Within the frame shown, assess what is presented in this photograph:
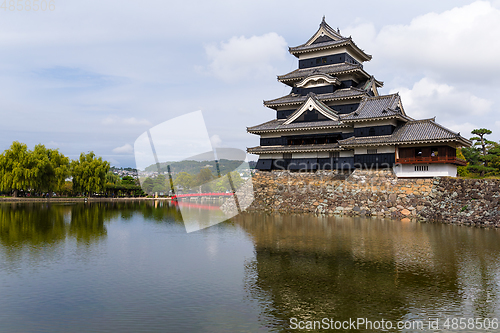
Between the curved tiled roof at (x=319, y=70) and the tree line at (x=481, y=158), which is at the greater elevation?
the curved tiled roof at (x=319, y=70)

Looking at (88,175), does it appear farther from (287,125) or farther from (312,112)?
(312,112)

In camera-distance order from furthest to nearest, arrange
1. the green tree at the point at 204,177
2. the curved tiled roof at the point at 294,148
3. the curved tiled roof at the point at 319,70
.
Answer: the green tree at the point at 204,177 < the curved tiled roof at the point at 319,70 < the curved tiled roof at the point at 294,148

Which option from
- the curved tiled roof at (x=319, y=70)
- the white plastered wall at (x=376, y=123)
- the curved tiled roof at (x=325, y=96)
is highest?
the curved tiled roof at (x=319, y=70)

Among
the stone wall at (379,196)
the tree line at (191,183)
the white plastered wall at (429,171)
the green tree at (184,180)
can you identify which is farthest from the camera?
the green tree at (184,180)

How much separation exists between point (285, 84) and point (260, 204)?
1800 centimetres

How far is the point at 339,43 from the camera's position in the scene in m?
45.3

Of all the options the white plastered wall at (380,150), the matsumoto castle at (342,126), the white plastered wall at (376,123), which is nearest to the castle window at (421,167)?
the matsumoto castle at (342,126)

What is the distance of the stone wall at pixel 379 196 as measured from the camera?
31047mm

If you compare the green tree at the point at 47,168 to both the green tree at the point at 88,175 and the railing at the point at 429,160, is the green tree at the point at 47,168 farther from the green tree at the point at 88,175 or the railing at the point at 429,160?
the railing at the point at 429,160

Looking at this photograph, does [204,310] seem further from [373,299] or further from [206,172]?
[206,172]

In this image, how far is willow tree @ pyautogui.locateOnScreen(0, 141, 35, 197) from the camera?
61.8 metres

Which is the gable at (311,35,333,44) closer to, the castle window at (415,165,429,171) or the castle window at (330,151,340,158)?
the castle window at (330,151,340,158)

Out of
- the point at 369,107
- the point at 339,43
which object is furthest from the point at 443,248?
the point at 339,43

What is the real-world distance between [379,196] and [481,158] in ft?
81.0
